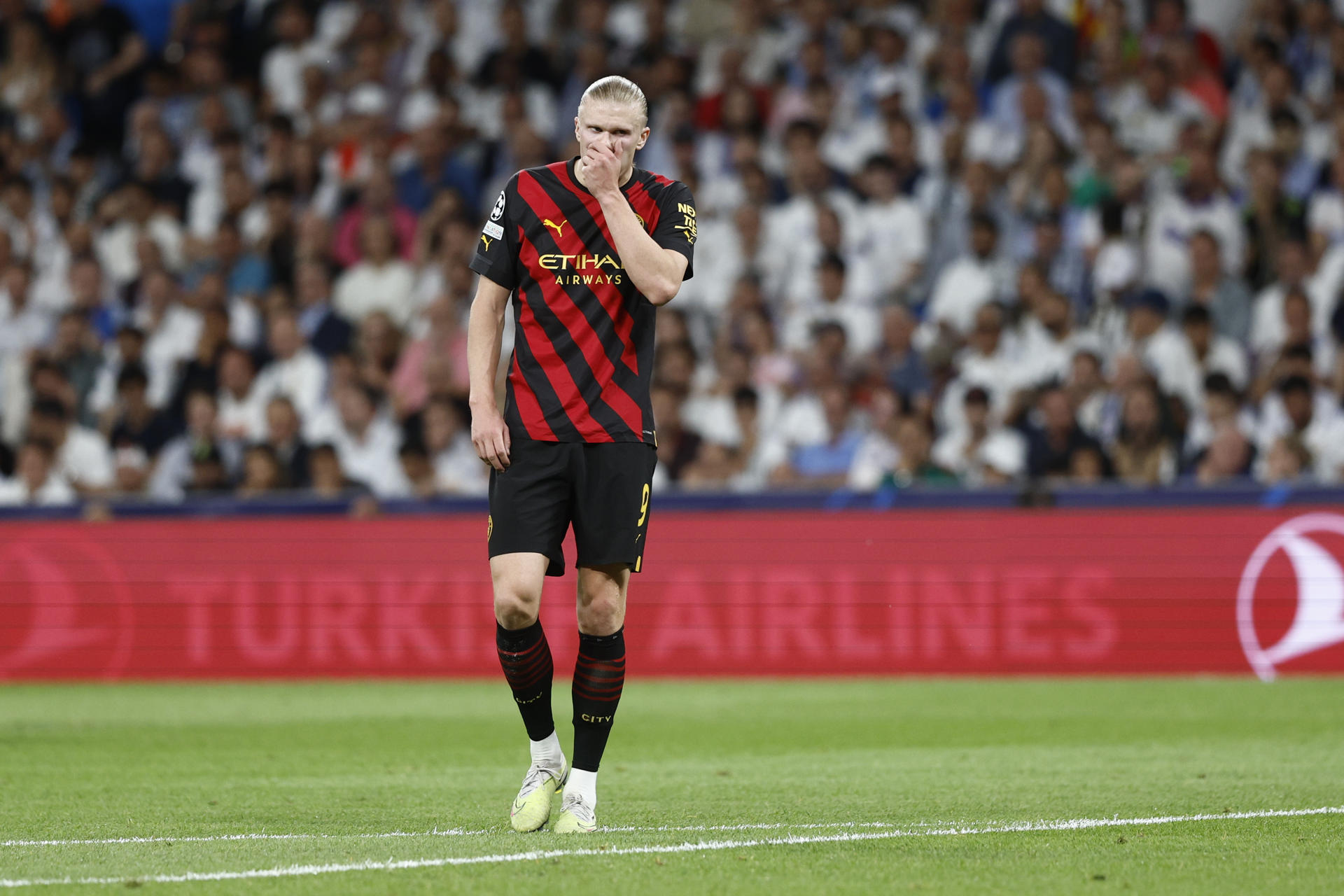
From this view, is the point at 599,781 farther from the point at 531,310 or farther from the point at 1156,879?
the point at 1156,879

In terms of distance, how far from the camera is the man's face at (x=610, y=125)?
5.81 meters

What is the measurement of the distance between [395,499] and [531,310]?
735 cm

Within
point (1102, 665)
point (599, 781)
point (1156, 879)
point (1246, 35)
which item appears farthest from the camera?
point (1246, 35)

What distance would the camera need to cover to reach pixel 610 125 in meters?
5.83

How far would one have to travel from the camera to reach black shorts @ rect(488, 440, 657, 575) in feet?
19.5

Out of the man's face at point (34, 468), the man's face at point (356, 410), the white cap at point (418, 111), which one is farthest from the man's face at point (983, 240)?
the man's face at point (34, 468)

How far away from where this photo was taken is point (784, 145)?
15.9m

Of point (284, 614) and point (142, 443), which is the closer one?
point (284, 614)

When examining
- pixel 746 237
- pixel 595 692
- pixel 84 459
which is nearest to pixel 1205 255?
pixel 746 237

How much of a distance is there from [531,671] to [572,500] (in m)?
0.60

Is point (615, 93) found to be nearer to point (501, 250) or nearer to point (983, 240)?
point (501, 250)

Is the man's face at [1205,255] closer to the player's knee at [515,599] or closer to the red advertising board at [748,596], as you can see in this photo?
the red advertising board at [748,596]

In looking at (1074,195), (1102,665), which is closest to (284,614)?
(1102,665)

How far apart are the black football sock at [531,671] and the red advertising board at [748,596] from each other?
650 cm
